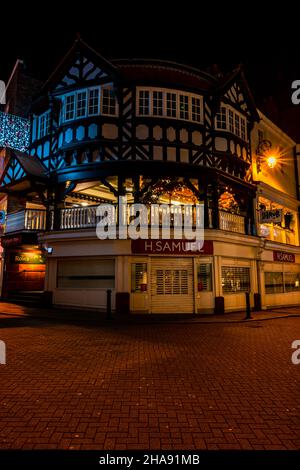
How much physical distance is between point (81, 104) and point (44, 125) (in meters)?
3.24

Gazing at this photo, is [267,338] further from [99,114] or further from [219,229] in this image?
[99,114]

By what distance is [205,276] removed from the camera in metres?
14.9

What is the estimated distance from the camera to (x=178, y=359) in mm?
6730

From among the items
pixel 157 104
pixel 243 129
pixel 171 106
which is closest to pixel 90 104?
pixel 157 104

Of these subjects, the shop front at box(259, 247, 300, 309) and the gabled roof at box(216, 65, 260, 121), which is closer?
the gabled roof at box(216, 65, 260, 121)

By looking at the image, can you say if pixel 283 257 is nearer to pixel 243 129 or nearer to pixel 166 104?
pixel 243 129

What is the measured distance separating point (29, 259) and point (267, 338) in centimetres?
1529

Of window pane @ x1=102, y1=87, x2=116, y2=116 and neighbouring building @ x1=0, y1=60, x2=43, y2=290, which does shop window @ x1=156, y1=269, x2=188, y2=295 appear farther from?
neighbouring building @ x1=0, y1=60, x2=43, y2=290

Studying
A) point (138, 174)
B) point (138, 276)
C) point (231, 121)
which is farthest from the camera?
point (231, 121)

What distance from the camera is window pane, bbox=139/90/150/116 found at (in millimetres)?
15398

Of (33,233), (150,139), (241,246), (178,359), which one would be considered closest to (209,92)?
(150,139)

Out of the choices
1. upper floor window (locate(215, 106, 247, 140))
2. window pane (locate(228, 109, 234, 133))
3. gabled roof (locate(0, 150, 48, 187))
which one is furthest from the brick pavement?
window pane (locate(228, 109, 234, 133))

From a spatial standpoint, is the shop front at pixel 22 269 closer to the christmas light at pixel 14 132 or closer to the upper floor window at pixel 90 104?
the christmas light at pixel 14 132

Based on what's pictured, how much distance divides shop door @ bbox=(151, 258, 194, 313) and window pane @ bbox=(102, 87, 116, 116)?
790 cm
